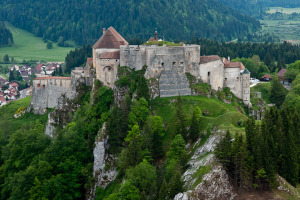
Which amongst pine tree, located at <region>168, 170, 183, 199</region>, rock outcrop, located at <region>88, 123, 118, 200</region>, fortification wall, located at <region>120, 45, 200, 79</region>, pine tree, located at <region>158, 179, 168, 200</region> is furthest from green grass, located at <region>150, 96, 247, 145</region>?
pine tree, located at <region>158, 179, 168, 200</region>

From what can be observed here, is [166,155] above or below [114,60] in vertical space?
below

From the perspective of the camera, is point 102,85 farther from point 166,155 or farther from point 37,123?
point 166,155

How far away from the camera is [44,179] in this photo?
64.6 metres

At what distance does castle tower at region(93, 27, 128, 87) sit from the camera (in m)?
77.9

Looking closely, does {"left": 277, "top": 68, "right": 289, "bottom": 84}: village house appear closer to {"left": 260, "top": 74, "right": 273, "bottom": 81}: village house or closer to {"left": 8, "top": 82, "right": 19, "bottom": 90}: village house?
{"left": 260, "top": 74, "right": 273, "bottom": 81}: village house

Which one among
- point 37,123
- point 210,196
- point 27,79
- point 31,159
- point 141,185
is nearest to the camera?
point 210,196

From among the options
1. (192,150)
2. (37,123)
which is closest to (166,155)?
(192,150)

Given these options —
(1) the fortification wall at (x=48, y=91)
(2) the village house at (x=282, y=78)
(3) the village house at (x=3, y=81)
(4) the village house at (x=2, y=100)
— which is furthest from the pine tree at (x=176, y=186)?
(3) the village house at (x=3, y=81)

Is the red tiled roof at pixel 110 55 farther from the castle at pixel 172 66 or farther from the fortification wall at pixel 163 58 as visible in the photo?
the fortification wall at pixel 163 58

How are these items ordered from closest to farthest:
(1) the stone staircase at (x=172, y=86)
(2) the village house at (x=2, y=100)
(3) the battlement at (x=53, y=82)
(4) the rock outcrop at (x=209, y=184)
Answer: (4) the rock outcrop at (x=209, y=184) → (1) the stone staircase at (x=172, y=86) → (3) the battlement at (x=53, y=82) → (2) the village house at (x=2, y=100)

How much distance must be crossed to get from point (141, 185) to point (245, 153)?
14.7 metres

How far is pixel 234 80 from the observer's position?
78.7 metres

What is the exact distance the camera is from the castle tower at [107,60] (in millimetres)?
77875

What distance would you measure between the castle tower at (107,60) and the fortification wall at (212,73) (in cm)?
1596
